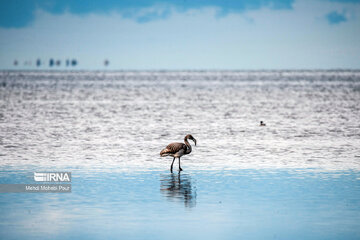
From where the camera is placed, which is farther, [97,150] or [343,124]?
[343,124]

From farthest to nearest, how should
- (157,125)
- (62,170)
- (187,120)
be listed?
(187,120)
(157,125)
(62,170)

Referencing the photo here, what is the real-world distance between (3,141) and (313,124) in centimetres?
1696

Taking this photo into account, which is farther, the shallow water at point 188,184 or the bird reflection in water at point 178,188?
the bird reflection in water at point 178,188

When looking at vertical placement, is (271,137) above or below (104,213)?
above

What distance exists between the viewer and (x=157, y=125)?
1308 inches

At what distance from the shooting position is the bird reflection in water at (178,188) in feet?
44.6

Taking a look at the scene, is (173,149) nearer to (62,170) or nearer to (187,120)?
(62,170)

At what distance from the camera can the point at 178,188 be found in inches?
588

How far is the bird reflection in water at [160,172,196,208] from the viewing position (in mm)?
13589

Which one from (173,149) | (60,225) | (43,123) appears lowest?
(60,225)

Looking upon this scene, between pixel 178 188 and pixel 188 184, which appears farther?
pixel 188 184

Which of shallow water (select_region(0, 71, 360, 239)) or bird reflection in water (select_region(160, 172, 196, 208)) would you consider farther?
bird reflection in water (select_region(160, 172, 196, 208))

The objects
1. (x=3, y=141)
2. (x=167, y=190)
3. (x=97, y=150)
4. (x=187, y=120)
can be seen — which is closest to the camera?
(x=167, y=190)

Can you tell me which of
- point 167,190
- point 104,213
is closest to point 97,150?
point 167,190
